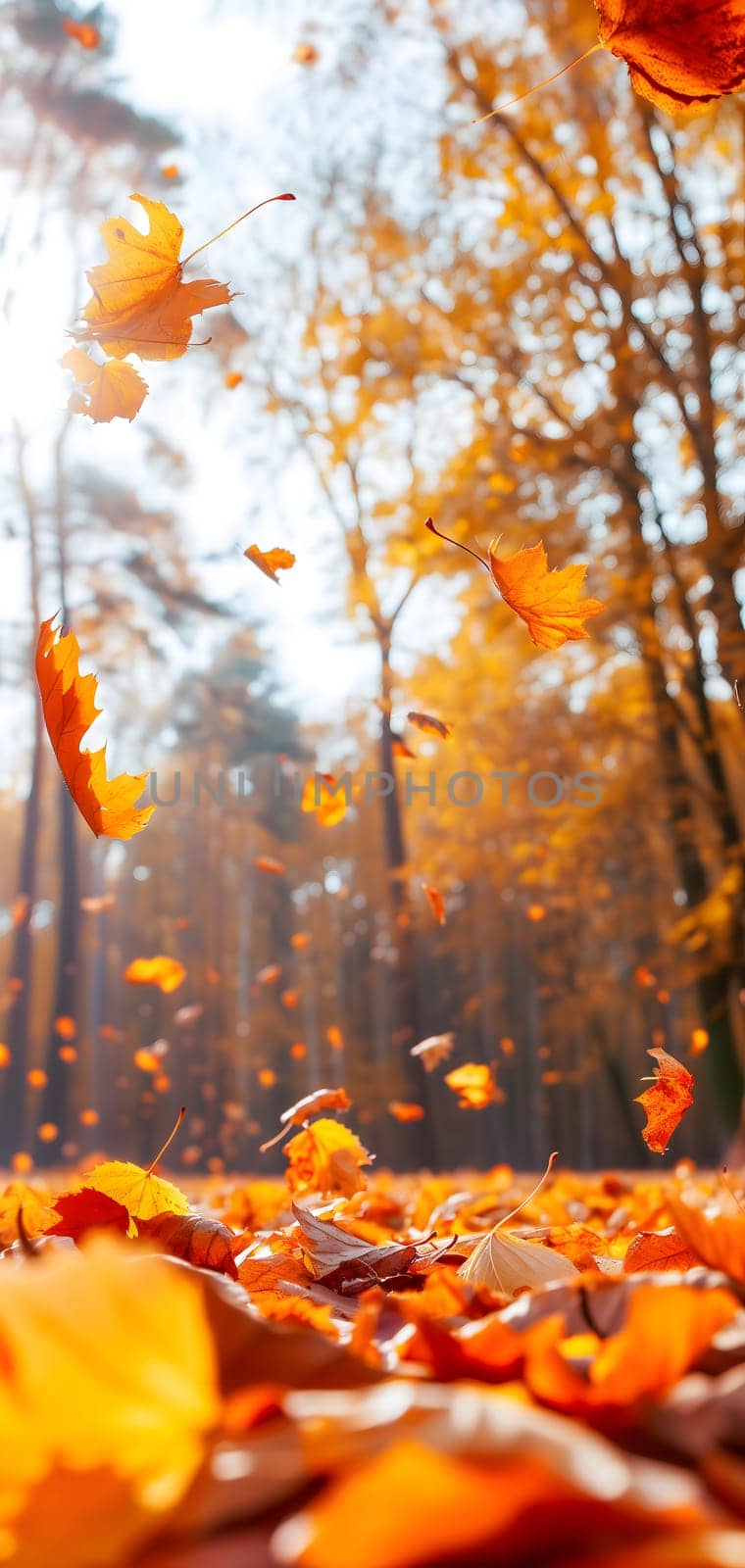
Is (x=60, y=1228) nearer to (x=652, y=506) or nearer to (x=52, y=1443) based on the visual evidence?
(x=52, y=1443)

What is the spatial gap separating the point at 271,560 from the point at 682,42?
2.25 ft

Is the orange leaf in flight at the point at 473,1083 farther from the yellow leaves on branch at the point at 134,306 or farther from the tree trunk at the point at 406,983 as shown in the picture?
the tree trunk at the point at 406,983

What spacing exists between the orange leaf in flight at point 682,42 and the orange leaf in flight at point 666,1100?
2.94 ft

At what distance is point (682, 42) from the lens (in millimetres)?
952

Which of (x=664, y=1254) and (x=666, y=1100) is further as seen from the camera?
(x=666, y=1100)

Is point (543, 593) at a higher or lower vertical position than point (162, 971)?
lower

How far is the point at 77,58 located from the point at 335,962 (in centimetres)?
1794

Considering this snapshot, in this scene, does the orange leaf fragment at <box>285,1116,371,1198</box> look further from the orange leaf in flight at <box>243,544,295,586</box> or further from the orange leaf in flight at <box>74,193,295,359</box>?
the orange leaf in flight at <box>74,193,295,359</box>

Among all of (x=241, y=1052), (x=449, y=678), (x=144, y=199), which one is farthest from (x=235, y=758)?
(x=144, y=199)

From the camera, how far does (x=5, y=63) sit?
36.4 ft

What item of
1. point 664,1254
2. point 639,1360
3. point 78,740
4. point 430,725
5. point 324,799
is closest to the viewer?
point 639,1360

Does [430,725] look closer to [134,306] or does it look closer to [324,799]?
[324,799]

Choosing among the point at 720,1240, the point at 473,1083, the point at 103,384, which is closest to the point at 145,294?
the point at 103,384

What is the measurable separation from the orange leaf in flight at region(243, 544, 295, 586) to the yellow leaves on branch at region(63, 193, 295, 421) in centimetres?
31
